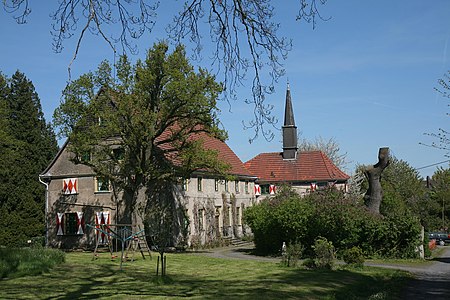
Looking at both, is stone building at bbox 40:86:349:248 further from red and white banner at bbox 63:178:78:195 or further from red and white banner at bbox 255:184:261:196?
red and white banner at bbox 255:184:261:196

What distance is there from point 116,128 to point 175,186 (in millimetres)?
7680

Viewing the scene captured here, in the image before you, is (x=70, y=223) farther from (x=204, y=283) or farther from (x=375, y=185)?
(x=204, y=283)

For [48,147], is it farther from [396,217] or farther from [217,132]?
[396,217]

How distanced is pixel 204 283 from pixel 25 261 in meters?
7.65

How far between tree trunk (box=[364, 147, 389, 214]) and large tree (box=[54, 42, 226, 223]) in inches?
336

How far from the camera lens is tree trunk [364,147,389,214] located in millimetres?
29766

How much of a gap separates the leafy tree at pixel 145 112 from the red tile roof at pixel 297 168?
20.7 meters

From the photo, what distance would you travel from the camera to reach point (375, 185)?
1187 inches

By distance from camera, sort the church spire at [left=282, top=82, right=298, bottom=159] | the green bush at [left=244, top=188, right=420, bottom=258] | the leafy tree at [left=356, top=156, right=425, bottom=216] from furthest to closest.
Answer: the church spire at [left=282, top=82, right=298, bottom=159], the leafy tree at [left=356, top=156, right=425, bottom=216], the green bush at [left=244, top=188, right=420, bottom=258]

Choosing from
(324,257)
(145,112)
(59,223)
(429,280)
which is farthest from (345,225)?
(59,223)

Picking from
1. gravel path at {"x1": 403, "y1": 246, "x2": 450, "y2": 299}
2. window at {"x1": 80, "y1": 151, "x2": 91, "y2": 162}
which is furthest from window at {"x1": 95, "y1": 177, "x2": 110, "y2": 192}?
gravel path at {"x1": 403, "y1": 246, "x2": 450, "y2": 299}

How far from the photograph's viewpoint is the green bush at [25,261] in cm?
1895

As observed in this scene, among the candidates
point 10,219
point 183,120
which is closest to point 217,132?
point 183,120

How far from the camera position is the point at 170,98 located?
92.1 feet
